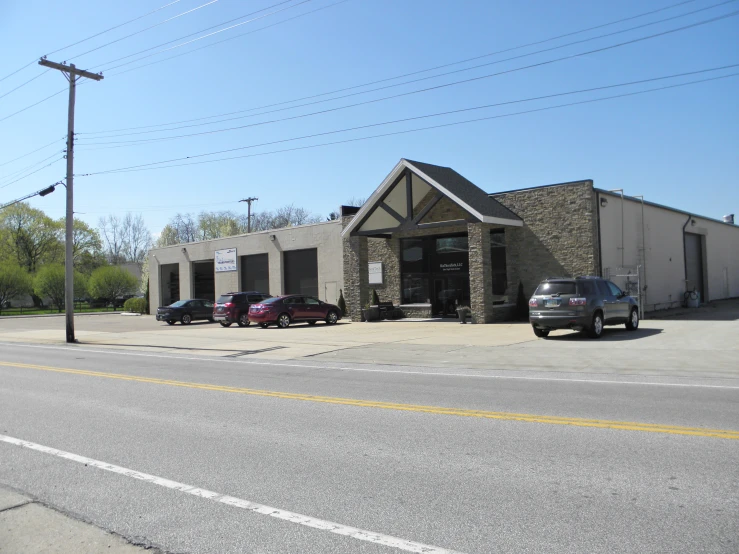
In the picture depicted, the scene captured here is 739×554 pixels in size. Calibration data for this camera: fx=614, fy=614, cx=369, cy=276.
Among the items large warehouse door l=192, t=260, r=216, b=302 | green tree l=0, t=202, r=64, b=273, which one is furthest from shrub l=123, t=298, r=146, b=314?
green tree l=0, t=202, r=64, b=273

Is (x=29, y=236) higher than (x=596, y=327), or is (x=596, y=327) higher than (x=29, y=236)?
(x=29, y=236)

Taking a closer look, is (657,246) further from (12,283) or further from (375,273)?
(12,283)

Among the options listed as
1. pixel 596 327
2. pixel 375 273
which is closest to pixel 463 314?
pixel 375 273

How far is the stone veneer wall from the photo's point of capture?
25.4 meters

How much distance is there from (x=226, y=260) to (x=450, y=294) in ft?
60.0

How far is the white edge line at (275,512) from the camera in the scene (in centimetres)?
394

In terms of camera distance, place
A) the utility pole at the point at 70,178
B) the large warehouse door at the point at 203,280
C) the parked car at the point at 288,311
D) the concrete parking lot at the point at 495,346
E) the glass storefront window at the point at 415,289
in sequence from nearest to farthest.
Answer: the concrete parking lot at the point at 495,346
the utility pole at the point at 70,178
the parked car at the point at 288,311
the glass storefront window at the point at 415,289
the large warehouse door at the point at 203,280

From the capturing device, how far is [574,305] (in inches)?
685

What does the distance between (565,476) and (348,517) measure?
6.40 ft

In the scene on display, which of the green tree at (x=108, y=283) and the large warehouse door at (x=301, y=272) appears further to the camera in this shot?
the green tree at (x=108, y=283)

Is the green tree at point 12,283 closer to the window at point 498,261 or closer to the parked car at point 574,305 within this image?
the window at point 498,261

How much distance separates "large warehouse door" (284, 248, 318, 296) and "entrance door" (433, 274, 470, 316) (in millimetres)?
8668

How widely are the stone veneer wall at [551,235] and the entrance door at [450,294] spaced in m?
2.95

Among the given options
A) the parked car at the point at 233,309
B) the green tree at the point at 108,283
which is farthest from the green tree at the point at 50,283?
the parked car at the point at 233,309
